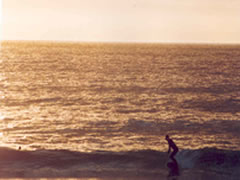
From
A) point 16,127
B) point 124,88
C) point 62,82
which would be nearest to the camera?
point 16,127

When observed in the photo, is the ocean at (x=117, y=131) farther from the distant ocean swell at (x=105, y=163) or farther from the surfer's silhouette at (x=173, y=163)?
the surfer's silhouette at (x=173, y=163)

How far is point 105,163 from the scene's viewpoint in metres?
21.3

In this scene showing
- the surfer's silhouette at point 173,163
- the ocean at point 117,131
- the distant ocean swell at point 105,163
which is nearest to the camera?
the surfer's silhouette at point 173,163

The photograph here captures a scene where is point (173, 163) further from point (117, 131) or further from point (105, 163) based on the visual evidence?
point (117, 131)

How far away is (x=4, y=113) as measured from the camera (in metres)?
36.6

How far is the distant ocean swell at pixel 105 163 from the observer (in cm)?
1930

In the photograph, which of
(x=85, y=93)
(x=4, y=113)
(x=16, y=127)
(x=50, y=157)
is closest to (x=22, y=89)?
(x=85, y=93)

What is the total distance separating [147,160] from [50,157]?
5.53 m

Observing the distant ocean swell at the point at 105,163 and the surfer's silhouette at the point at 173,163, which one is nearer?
the surfer's silhouette at the point at 173,163

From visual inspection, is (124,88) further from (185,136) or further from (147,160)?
(147,160)

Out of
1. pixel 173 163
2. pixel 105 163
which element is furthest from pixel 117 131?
pixel 173 163

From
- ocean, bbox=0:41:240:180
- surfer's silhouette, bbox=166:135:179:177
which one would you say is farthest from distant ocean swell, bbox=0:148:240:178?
surfer's silhouette, bbox=166:135:179:177

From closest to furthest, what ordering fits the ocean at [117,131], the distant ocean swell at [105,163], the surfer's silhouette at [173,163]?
the surfer's silhouette at [173,163], the distant ocean swell at [105,163], the ocean at [117,131]

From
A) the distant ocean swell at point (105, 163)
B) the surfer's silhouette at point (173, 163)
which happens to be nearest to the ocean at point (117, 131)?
the distant ocean swell at point (105, 163)
